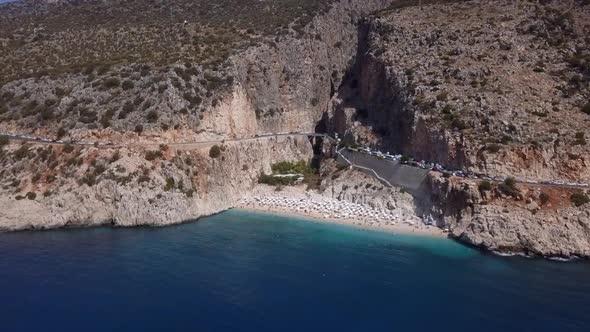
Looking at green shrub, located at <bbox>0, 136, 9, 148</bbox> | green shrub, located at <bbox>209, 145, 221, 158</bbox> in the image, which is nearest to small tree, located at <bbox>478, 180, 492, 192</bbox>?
green shrub, located at <bbox>209, 145, 221, 158</bbox>

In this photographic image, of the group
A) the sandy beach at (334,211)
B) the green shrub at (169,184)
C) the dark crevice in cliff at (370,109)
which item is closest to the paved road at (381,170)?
the dark crevice in cliff at (370,109)

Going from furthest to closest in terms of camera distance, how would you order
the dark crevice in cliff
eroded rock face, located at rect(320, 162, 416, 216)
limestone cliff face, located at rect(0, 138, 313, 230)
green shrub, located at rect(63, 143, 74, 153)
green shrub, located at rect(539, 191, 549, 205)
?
the dark crevice in cliff → eroded rock face, located at rect(320, 162, 416, 216) → green shrub, located at rect(63, 143, 74, 153) → limestone cliff face, located at rect(0, 138, 313, 230) → green shrub, located at rect(539, 191, 549, 205)

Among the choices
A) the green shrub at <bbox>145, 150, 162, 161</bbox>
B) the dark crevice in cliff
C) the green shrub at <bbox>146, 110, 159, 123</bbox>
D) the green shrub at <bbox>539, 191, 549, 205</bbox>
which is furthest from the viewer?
the dark crevice in cliff

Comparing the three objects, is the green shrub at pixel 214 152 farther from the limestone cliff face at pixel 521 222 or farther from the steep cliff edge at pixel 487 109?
the limestone cliff face at pixel 521 222

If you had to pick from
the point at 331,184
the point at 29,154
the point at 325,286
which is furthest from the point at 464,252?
the point at 29,154

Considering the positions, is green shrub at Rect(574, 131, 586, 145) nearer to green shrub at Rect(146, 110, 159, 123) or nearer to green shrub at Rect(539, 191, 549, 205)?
green shrub at Rect(539, 191, 549, 205)

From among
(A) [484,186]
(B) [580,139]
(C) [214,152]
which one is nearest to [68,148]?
(C) [214,152]

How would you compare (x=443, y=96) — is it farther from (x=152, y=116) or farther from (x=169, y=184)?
(x=152, y=116)
